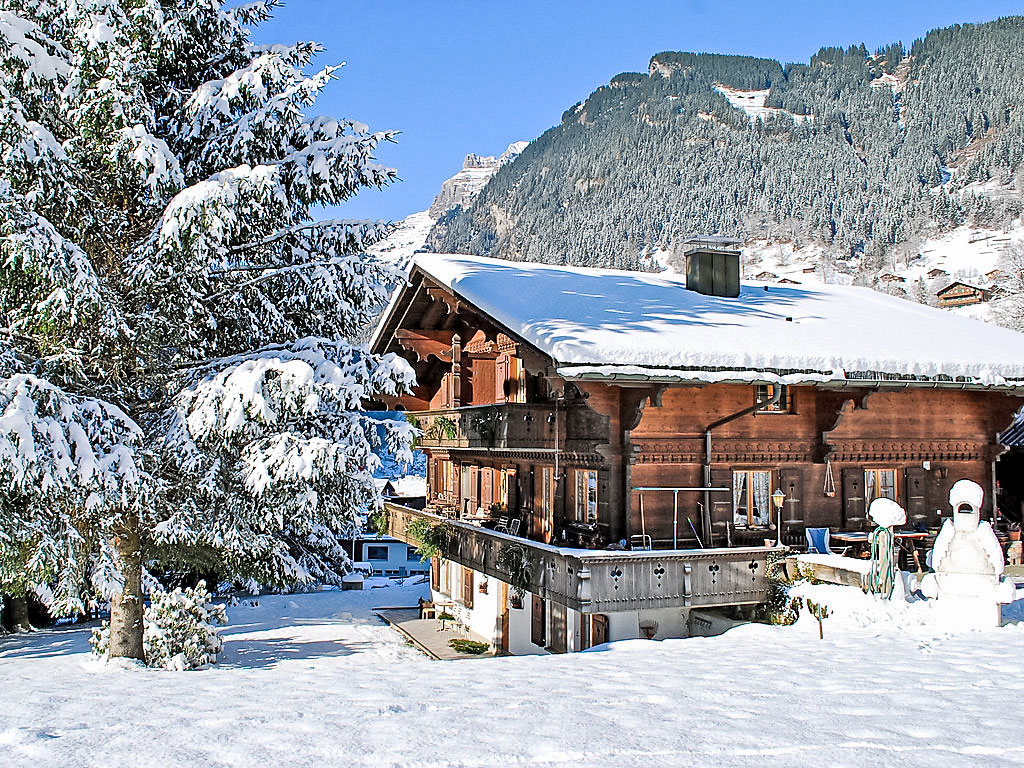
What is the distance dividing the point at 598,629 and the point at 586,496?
256 centimetres

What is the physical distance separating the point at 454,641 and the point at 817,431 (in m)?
10.1

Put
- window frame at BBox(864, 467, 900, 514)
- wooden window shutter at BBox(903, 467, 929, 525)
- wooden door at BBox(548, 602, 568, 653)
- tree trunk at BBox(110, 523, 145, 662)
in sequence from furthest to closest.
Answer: wooden window shutter at BBox(903, 467, 929, 525) < window frame at BBox(864, 467, 900, 514) < wooden door at BBox(548, 602, 568, 653) < tree trunk at BBox(110, 523, 145, 662)

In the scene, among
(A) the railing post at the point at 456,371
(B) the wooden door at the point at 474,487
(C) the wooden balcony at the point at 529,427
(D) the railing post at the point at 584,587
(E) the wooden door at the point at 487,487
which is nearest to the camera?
(D) the railing post at the point at 584,587

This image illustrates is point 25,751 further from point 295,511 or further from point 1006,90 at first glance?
point 1006,90

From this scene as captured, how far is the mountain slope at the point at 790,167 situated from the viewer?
424 feet

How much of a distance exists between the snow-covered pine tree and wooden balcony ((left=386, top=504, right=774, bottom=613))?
3.63m

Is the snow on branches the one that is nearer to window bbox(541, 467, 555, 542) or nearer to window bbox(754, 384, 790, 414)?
window bbox(541, 467, 555, 542)

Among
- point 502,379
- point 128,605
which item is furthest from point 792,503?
point 128,605

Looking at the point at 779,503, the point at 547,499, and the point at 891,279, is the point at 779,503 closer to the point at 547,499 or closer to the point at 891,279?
the point at 547,499

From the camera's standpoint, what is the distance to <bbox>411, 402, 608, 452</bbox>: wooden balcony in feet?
54.4

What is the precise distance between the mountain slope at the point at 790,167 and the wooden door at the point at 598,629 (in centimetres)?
11044

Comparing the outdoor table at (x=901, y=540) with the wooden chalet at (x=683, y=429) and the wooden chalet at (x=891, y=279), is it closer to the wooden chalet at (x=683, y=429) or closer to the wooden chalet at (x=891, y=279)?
the wooden chalet at (x=683, y=429)

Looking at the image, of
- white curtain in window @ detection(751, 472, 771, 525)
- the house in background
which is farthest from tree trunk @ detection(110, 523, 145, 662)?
the house in background

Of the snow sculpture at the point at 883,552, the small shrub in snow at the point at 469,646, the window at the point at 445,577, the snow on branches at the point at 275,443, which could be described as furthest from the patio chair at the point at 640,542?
the window at the point at 445,577
